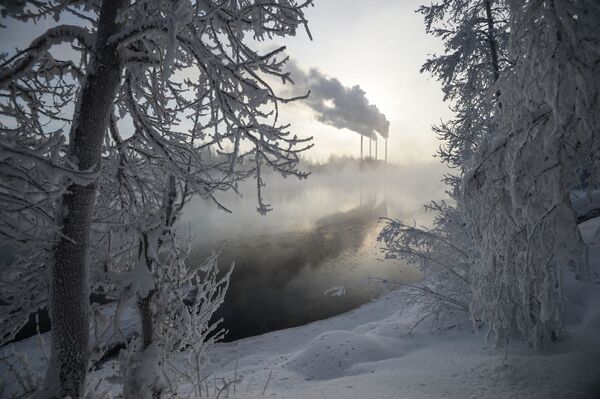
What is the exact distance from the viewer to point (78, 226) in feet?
8.38

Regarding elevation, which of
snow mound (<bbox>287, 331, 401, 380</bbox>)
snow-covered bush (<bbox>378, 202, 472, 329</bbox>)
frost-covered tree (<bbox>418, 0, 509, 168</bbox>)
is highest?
frost-covered tree (<bbox>418, 0, 509, 168</bbox>)

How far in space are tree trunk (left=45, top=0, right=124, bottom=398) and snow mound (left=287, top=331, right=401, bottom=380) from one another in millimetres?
5190

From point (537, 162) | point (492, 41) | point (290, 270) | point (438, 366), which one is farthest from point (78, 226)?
point (290, 270)

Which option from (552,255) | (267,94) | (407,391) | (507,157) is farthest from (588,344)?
(267,94)

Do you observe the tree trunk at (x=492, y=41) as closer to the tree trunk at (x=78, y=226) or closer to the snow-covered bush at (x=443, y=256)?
the snow-covered bush at (x=443, y=256)

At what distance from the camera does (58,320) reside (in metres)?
2.52

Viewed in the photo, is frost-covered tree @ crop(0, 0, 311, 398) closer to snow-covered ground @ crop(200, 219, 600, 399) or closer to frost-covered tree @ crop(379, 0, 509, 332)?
snow-covered ground @ crop(200, 219, 600, 399)

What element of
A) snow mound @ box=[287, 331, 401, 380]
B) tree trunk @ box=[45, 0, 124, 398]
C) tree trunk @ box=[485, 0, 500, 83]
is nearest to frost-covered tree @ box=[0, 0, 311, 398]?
tree trunk @ box=[45, 0, 124, 398]

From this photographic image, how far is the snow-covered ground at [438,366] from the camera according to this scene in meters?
3.70

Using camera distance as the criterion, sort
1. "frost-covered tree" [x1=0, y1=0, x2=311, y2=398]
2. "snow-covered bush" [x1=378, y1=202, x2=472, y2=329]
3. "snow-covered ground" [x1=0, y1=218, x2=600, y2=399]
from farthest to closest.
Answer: "snow-covered bush" [x1=378, y1=202, x2=472, y2=329] < "snow-covered ground" [x1=0, y1=218, x2=600, y2=399] < "frost-covered tree" [x1=0, y1=0, x2=311, y2=398]

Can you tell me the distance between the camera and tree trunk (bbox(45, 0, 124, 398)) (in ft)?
8.04

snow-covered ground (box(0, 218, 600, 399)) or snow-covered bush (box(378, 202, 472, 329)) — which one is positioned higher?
snow-covered bush (box(378, 202, 472, 329))

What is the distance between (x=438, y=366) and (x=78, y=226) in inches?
217

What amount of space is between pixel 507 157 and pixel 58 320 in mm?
4809
